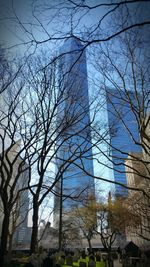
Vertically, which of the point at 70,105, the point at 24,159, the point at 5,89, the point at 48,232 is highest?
the point at 5,89

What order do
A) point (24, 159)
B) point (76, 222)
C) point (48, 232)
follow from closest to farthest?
point (24, 159) < point (76, 222) < point (48, 232)

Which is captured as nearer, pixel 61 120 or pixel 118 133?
pixel 118 133

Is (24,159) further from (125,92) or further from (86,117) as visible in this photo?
(125,92)

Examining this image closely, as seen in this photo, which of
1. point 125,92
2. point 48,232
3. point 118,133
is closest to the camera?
point 125,92

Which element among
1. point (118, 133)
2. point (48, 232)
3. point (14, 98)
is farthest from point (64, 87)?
point (48, 232)

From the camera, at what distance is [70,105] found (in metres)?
11.9

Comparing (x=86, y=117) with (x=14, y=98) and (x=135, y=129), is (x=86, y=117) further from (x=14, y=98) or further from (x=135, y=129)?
(x=14, y=98)

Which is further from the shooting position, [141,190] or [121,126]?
[121,126]

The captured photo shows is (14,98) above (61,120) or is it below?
above

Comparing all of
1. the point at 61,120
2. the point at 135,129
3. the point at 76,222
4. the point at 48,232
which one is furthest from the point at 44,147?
the point at 48,232

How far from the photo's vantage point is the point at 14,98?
39.6 ft

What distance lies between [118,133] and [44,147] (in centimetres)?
402

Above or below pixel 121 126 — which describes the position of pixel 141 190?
below

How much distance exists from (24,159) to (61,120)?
326 centimetres
